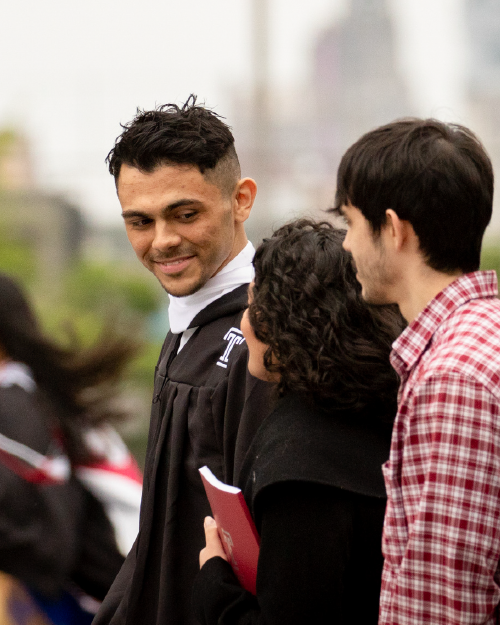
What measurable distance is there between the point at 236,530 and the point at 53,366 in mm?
→ 2177

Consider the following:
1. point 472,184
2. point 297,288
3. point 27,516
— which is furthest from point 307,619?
point 27,516

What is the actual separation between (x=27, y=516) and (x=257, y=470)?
1870mm

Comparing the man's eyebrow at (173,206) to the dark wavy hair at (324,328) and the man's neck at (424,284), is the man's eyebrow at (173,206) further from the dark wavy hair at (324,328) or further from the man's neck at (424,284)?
the man's neck at (424,284)

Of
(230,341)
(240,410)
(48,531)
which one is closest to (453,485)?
(240,410)

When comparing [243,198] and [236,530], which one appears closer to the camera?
[236,530]

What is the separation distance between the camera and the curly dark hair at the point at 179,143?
2.00 meters

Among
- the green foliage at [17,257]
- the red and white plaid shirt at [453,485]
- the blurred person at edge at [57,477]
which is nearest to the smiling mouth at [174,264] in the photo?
the red and white plaid shirt at [453,485]

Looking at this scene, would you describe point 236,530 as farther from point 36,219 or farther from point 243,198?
point 36,219

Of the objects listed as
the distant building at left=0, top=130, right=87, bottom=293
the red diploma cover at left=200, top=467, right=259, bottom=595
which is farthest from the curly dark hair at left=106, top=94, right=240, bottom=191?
the distant building at left=0, top=130, right=87, bottom=293

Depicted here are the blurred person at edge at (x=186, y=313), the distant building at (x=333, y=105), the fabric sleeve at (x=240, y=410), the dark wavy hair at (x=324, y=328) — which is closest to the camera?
the dark wavy hair at (x=324, y=328)

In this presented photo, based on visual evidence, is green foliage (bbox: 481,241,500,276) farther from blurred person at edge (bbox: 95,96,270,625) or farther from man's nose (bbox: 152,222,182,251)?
man's nose (bbox: 152,222,182,251)

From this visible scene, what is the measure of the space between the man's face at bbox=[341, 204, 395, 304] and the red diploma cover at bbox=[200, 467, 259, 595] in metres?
0.45

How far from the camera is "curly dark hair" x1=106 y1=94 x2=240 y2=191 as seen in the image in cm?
200

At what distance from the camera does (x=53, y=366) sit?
3555 mm
